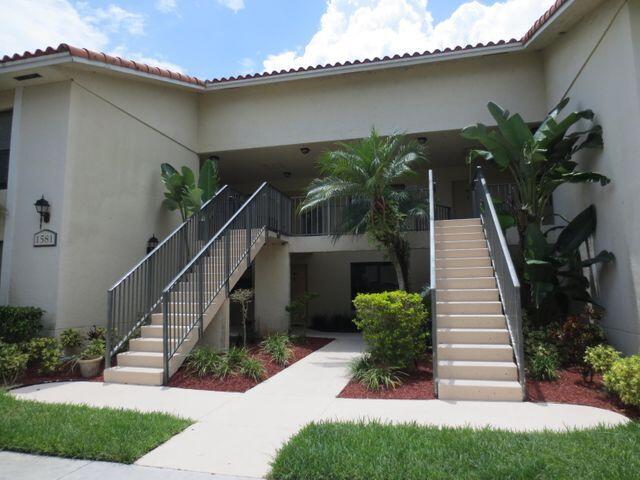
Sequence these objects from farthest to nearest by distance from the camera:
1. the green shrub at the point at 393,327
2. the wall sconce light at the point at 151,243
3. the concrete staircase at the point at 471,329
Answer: the wall sconce light at the point at 151,243
the green shrub at the point at 393,327
the concrete staircase at the point at 471,329

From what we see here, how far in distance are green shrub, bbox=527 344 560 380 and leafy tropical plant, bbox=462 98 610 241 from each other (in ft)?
8.43

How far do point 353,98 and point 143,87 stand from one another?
5202mm

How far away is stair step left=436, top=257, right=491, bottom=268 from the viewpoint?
8.27 metres

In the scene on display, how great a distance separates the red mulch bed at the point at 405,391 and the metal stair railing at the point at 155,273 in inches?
152

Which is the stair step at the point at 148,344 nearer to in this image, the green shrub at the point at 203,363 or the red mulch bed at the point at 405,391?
the green shrub at the point at 203,363

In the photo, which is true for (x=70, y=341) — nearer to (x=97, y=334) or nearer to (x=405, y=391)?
(x=97, y=334)

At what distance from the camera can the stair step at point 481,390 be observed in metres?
5.60

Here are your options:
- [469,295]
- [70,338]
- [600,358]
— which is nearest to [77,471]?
[70,338]

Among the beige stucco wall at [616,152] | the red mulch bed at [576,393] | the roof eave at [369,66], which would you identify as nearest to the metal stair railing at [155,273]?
the roof eave at [369,66]

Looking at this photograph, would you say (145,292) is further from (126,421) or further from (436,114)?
(436,114)

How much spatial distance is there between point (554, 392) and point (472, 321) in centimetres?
146

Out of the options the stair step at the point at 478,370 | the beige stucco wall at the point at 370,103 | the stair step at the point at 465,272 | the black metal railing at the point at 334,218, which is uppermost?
the beige stucco wall at the point at 370,103

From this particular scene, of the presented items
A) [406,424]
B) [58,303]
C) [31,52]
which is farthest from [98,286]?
[406,424]

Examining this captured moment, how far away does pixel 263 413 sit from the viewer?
5371 mm
